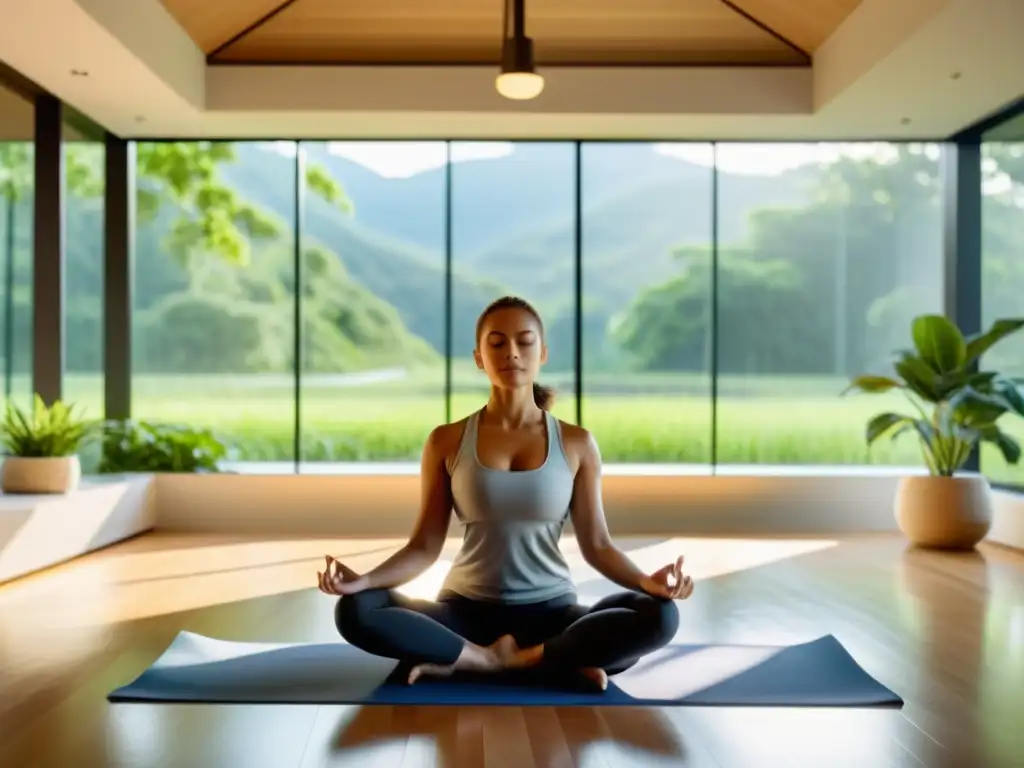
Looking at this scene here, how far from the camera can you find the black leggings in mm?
3062

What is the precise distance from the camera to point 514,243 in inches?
310

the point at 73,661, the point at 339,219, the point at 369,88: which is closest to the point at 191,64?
the point at 369,88

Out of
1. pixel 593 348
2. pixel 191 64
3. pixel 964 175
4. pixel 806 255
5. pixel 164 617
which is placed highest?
pixel 191 64

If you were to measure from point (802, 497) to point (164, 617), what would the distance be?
437 cm

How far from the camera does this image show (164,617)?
4496 millimetres

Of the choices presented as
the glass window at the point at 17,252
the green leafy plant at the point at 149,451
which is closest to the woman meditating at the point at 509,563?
the glass window at the point at 17,252

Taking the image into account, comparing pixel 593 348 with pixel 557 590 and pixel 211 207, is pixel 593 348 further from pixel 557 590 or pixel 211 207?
pixel 557 590

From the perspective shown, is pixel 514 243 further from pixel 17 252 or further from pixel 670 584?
pixel 670 584

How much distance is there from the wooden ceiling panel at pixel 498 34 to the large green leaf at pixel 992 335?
1.89m

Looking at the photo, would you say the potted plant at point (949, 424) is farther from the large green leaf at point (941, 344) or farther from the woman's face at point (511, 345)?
the woman's face at point (511, 345)

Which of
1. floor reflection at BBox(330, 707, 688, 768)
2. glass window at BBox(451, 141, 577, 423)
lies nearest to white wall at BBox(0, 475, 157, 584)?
glass window at BBox(451, 141, 577, 423)

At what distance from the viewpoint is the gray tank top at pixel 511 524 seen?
3.21 m

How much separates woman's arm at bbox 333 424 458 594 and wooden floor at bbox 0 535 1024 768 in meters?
0.40

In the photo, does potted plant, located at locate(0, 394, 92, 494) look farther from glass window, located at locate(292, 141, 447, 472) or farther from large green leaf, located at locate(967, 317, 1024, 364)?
large green leaf, located at locate(967, 317, 1024, 364)
